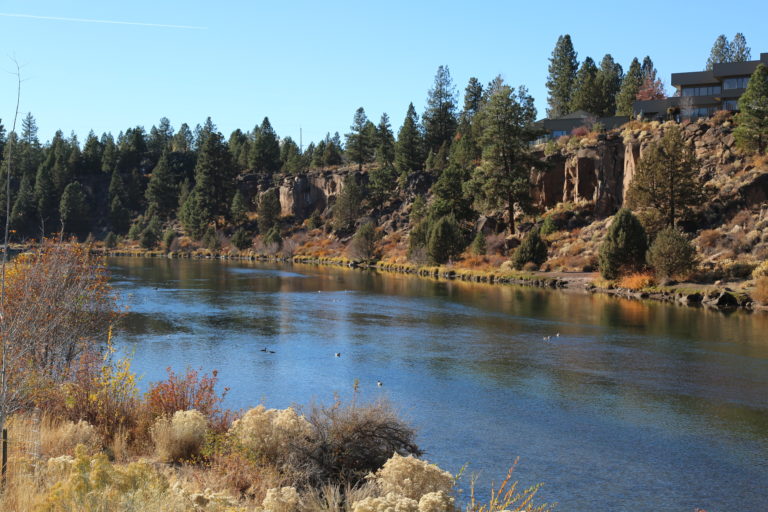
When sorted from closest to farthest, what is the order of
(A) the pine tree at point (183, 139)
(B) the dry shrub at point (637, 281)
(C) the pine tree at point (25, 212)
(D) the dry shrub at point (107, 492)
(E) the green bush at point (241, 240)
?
1. (D) the dry shrub at point (107, 492)
2. (B) the dry shrub at point (637, 281)
3. (E) the green bush at point (241, 240)
4. (C) the pine tree at point (25, 212)
5. (A) the pine tree at point (183, 139)

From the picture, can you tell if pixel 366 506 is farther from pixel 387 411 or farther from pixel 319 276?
pixel 319 276

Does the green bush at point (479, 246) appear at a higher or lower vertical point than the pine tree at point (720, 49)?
lower

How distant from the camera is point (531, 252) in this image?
63.6m

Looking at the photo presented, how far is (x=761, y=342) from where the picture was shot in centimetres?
2927

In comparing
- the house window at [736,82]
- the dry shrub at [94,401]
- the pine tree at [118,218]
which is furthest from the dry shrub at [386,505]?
the pine tree at [118,218]

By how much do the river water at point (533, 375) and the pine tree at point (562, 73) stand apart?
78.8 m

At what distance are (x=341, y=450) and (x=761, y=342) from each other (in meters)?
23.6

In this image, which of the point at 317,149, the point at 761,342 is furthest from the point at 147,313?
the point at 317,149

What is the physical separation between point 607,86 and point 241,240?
61.2 m

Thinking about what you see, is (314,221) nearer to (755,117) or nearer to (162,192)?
(162,192)

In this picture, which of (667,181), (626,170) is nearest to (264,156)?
(626,170)

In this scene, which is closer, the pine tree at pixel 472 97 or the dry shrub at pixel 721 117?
the dry shrub at pixel 721 117

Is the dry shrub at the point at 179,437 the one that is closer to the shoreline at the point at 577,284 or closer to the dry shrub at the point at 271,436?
the dry shrub at the point at 271,436

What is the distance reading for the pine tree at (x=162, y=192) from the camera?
134m
